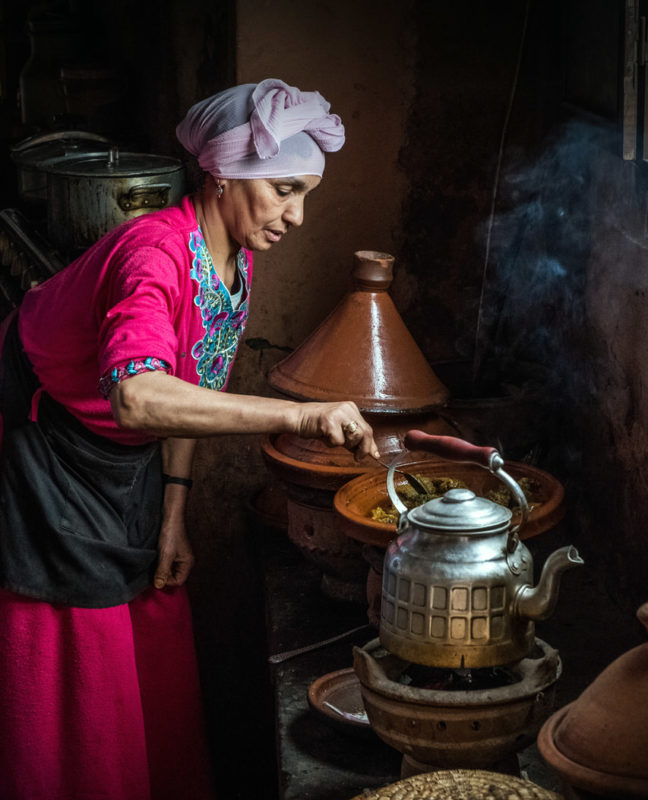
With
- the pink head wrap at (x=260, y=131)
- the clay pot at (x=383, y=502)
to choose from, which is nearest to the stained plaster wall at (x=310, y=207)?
the pink head wrap at (x=260, y=131)

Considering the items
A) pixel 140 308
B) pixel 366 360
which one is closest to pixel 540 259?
pixel 366 360

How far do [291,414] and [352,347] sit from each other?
34.9 inches

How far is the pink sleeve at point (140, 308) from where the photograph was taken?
7.36 ft

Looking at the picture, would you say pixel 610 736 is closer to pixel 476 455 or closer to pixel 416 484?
pixel 476 455

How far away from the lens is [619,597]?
323cm

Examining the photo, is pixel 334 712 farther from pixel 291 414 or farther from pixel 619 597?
pixel 619 597

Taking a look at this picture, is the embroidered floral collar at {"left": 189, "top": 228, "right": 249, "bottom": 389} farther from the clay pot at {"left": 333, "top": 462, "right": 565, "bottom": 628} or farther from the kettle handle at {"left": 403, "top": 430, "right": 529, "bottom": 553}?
the kettle handle at {"left": 403, "top": 430, "right": 529, "bottom": 553}

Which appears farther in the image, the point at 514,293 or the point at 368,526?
the point at 514,293

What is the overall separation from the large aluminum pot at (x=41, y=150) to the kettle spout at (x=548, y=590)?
3.19m

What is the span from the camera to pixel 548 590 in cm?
205

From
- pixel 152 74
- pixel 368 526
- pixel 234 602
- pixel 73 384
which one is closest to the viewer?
pixel 368 526

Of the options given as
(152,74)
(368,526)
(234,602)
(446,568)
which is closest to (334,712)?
(368,526)

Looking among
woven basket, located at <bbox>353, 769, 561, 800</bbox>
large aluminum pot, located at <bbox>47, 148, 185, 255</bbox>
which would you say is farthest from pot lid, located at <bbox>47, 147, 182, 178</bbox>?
woven basket, located at <bbox>353, 769, 561, 800</bbox>

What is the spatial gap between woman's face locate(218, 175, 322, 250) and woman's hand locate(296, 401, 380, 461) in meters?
0.59
